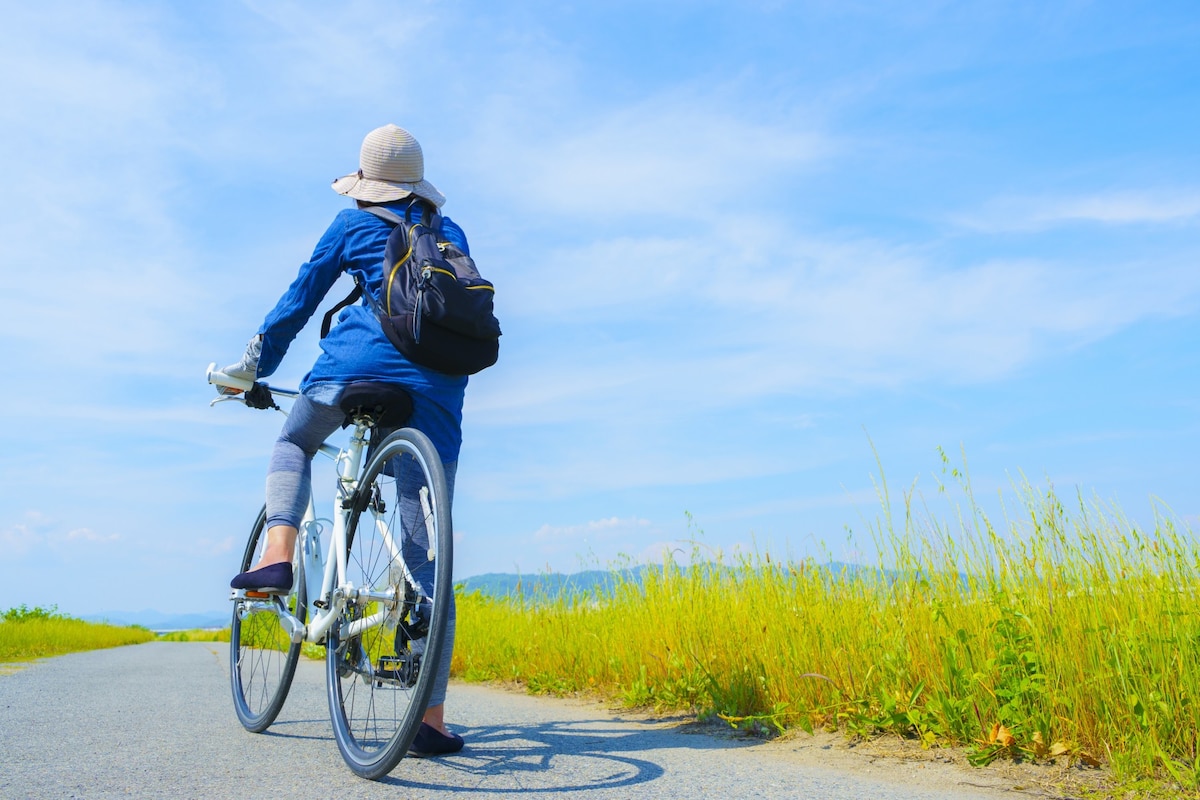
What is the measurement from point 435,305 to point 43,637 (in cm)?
1224

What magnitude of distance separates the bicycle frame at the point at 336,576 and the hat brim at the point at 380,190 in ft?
2.95

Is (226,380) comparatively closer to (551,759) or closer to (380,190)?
(380,190)

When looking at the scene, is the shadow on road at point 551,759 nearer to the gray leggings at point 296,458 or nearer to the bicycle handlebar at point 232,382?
the gray leggings at point 296,458

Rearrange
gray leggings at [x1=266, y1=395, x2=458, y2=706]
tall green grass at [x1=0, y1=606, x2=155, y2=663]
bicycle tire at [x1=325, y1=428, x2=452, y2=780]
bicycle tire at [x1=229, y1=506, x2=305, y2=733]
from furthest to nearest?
tall green grass at [x1=0, y1=606, x2=155, y2=663], bicycle tire at [x1=229, y1=506, x2=305, y2=733], gray leggings at [x1=266, y1=395, x2=458, y2=706], bicycle tire at [x1=325, y1=428, x2=452, y2=780]

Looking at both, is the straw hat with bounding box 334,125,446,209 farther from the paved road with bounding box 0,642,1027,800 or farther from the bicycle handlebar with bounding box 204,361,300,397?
the paved road with bounding box 0,642,1027,800

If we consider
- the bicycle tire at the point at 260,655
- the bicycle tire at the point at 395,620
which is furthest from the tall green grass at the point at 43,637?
the bicycle tire at the point at 395,620

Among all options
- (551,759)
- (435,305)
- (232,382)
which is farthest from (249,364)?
(551,759)

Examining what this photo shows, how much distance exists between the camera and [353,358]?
129 inches

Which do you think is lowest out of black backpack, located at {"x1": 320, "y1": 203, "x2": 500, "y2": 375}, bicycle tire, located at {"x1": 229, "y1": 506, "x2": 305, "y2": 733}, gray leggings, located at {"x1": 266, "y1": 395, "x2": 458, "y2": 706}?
bicycle tire, located at {"x1": 229, "y1": 506, "x2": 305, "y2": 733}

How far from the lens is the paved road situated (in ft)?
9.04

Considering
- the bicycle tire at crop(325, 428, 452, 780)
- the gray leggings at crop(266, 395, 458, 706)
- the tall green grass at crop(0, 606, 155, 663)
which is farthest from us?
the tall green grass at crop(0, 606, 155, 663)

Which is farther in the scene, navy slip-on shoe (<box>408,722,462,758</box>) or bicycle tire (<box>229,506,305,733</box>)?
bicycle tire (<box>229,506,305,733</box>)

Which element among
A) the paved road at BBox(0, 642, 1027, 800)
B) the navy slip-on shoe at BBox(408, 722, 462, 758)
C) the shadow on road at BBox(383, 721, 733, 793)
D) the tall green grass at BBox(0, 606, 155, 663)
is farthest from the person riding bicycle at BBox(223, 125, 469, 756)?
the tall green grass at BBox(0, 606, 155, 663)

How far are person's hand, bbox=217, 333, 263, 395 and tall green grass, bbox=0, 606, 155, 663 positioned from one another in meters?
7.24
